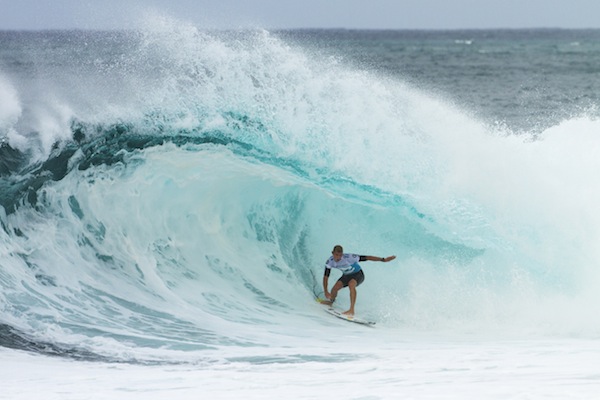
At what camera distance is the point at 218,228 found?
13219mm

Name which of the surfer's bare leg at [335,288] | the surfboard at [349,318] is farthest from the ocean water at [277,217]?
the surfer's bare leg at [335,288]

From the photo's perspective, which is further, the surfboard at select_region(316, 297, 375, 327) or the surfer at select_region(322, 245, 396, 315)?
the surfer at select_region(322, 245, 396, 315)

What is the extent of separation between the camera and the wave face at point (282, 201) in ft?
37.8

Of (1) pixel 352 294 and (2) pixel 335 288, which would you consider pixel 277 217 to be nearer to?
(2) pixel 335 288

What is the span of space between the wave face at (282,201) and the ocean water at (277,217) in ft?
0.10

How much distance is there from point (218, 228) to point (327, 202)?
5.46 ft

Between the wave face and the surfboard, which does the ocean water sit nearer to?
the wave face

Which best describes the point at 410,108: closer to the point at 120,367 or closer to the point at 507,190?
the point at 507,190

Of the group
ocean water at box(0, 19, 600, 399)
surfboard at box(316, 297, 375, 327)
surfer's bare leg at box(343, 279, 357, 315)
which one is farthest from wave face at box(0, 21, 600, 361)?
surfer's bare leg at box(343, 279, 357, 315)

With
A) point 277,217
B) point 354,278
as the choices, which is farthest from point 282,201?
point 354,278

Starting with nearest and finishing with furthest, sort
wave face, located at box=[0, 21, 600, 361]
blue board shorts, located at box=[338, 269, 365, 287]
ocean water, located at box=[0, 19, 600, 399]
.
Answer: ocean water, located at box=[0, 19, 600, 399]
blue board shorts, located at box=[338, 269, 365, 287]
wave face, located at box=[0, 21, 600, 361]

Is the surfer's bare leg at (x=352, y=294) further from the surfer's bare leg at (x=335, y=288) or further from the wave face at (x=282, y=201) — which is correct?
the wave face at (x=282, y=201)

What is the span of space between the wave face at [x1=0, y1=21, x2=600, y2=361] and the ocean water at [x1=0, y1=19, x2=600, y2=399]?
29mm

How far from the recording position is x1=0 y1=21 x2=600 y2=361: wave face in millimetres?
11523
